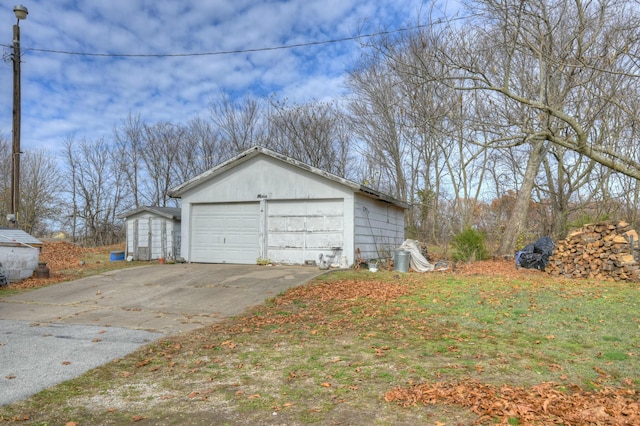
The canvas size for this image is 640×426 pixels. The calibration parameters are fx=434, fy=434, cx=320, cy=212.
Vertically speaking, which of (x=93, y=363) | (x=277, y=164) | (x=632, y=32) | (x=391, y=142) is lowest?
(x=93, y=363)

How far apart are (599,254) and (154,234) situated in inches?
571

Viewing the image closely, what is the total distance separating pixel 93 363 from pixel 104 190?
2572 centimetres

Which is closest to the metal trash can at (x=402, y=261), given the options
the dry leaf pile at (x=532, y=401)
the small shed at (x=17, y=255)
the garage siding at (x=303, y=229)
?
the garage siding at (x=303, y=229)

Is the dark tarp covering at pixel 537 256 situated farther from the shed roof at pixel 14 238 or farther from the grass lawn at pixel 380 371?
the shed roof at pixel 14 238

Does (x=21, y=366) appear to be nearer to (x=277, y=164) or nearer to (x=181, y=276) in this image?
(x=181, y=276)

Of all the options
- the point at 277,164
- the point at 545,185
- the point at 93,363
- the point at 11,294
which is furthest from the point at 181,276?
the point at 545,185

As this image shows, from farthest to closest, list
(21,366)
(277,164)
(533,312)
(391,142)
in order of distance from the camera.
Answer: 1. (391,142)
2. (277,164)
3. (533,312)
4. (21,366)

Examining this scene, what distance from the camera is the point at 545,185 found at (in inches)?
872

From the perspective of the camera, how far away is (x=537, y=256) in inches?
541

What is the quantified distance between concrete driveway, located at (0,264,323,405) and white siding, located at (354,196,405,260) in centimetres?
205

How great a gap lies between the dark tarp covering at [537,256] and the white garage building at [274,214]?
182 inches

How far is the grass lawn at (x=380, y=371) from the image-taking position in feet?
11.1

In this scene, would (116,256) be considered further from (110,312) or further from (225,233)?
(110,312)

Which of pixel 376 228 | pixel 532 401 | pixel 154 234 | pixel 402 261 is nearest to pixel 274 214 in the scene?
pixel 376 228
